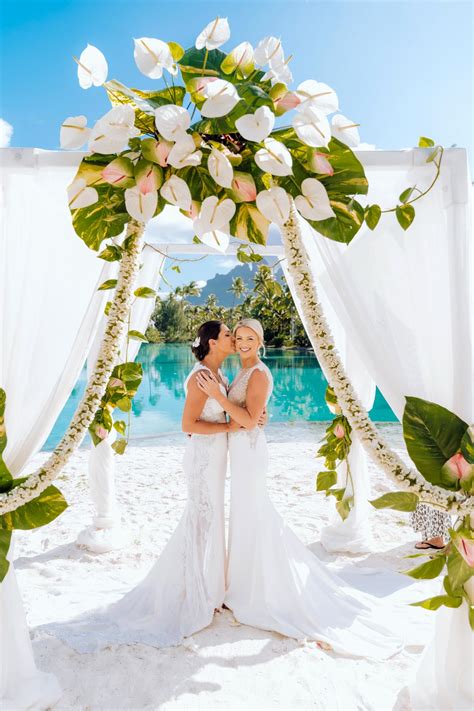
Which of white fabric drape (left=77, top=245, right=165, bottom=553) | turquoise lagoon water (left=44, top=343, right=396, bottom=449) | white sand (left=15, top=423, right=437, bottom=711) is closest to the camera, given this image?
white sand (left=15, top=423, right=437, bottom=711)

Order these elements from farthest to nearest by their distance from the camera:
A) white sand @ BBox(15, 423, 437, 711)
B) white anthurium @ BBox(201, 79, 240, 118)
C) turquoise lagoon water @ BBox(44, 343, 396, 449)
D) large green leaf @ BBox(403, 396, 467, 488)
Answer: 1. turquoise lagoon water @ BBox(44, 343, 396, 449)
2. white sand @ BBox(15, 423, 437, 711)
3. large green leaf @ BBox(403, 396, 467, 488)
4. white anthurium @ BBox(201, 79, 240, 118)

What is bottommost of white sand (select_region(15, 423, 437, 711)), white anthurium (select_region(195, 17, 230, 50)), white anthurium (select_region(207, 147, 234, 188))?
white sand (select_region(15, 423, 437, 711))

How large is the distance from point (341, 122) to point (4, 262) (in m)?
1.33

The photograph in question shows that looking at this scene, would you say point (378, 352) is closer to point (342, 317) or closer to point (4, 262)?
point (342, 317)

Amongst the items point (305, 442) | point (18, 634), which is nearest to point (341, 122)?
point (18, 634)

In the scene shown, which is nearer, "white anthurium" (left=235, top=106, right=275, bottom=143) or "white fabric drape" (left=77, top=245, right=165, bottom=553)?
"white anthurium" (left=235, top=106, right=275, bottom=143)

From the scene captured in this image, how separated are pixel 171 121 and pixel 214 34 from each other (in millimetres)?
287

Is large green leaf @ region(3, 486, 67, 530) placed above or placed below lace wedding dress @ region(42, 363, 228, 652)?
above

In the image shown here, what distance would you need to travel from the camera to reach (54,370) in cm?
182

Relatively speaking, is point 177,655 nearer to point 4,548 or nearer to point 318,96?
point 4,548

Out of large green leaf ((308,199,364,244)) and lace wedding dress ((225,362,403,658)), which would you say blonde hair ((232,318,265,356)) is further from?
large green leaf ((308,199,364,244))

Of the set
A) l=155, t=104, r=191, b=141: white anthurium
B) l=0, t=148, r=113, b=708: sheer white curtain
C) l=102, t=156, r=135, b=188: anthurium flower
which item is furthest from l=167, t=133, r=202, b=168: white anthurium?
l=0, t=148, r=113, b=708: sheer white curtain

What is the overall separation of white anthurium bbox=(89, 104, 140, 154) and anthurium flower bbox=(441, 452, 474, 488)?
1464 millimetres

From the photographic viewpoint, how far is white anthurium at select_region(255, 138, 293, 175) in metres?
1.23
